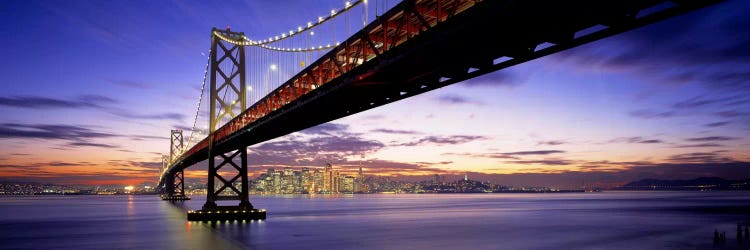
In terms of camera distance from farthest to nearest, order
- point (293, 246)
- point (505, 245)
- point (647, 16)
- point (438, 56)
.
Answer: point (505, 245)
point (293, 246)
point (438, 56)
point (647, 16)

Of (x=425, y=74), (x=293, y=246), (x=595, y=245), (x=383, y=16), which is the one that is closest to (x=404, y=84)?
(x=425, y=74)

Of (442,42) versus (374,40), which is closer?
(442,42)

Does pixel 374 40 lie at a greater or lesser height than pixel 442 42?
greater

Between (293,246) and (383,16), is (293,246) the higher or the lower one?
the lower one

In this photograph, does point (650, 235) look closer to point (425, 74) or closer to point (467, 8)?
point (425, 74)

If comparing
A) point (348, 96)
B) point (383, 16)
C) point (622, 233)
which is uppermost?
point (383, 16)

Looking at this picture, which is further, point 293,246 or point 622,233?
point 622,233

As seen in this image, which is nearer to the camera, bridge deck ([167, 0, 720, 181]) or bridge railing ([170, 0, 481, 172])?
bridge deck ([167, 0, 720, 181])

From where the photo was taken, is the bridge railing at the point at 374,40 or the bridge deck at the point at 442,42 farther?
the bridge railing at the point at 374,40
